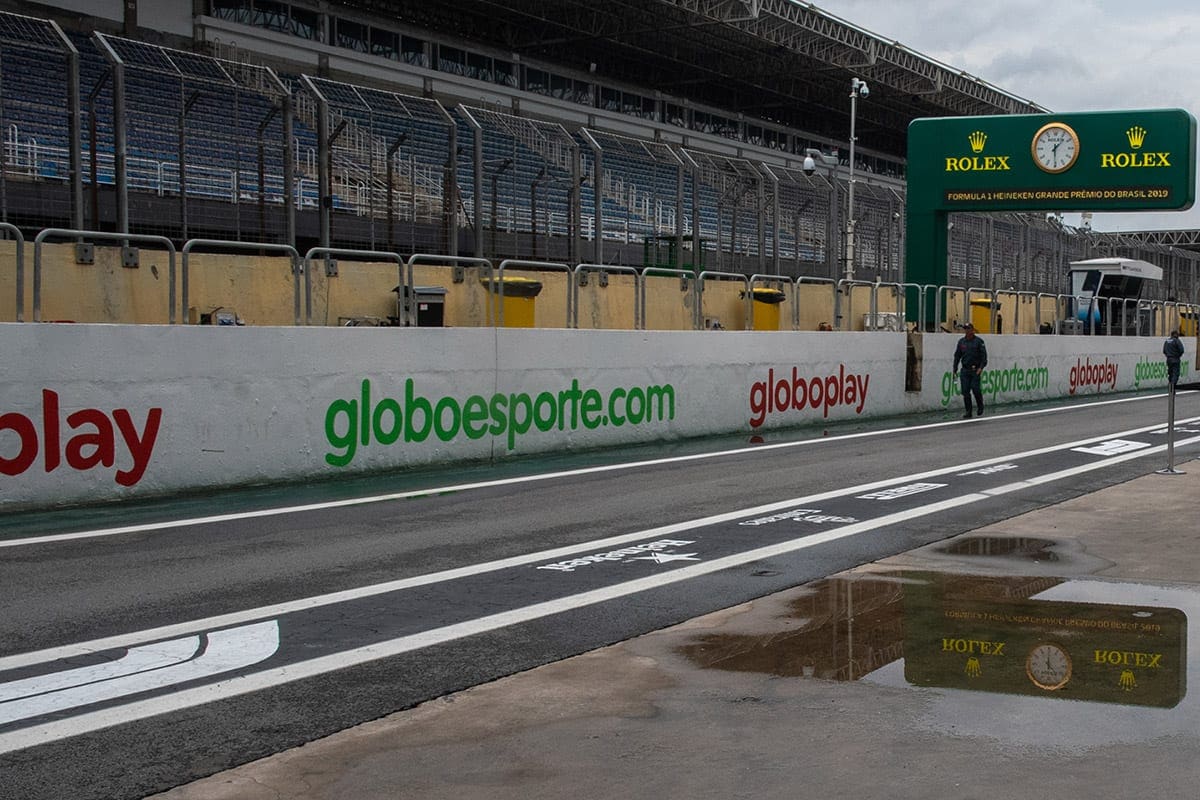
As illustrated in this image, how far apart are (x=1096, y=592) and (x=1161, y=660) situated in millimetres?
1640

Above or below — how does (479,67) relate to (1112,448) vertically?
above

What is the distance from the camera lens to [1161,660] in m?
6.07

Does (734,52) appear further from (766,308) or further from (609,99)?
(766,308)

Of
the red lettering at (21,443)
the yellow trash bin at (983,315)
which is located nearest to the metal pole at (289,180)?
the red lettering at (21,443)

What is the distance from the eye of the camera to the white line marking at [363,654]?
16.5 ft

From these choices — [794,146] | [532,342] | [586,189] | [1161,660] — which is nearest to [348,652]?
[1161,660]

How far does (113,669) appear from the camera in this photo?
5891 millimetres

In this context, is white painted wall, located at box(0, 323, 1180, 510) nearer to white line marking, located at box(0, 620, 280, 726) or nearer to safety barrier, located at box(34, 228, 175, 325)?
safety barrier, located at box(34, 228, 175, 325)

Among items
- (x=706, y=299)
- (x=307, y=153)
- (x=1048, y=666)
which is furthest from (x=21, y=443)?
(x=706, y=299)

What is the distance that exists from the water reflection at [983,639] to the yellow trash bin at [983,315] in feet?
72.1

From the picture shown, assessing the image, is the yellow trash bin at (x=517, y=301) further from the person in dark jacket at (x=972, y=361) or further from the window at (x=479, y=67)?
the window at (x=479, y=67)

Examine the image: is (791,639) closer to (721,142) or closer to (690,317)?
(690,317)

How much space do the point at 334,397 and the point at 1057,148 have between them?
806 inches

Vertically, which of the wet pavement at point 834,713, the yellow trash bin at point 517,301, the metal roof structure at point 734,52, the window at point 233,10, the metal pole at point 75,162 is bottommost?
the wet pavement at point 834,713
